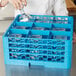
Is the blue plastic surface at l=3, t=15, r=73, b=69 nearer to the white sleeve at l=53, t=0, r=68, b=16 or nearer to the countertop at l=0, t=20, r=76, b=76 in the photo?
the countertop at l=0, t=20, r=76, b=76

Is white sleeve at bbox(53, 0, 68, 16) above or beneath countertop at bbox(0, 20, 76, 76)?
above

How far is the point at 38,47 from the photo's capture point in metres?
1.01

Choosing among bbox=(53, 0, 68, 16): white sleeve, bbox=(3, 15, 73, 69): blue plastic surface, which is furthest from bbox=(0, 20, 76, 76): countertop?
bbox=(53, 0, 68, 16): white sleeve

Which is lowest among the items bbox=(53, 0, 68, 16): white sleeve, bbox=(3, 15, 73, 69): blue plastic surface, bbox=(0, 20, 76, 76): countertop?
bbox=(0, 20, 76, 76): countertop

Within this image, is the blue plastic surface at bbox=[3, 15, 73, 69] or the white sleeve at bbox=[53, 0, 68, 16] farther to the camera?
the white sleeve at bbox=[53, 0, 68, 16]

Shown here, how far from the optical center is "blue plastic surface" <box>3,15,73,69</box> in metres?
0.99

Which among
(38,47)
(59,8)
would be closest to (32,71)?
(38,47)

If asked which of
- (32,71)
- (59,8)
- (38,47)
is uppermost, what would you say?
(59,8)

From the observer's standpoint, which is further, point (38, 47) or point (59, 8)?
point (59, 8)

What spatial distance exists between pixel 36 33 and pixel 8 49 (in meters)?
0.15

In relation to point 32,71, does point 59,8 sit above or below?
above

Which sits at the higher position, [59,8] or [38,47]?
[59,8]

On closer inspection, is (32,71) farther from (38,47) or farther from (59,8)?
(59,8)

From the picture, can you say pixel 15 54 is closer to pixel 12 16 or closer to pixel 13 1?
pixel 13 1
